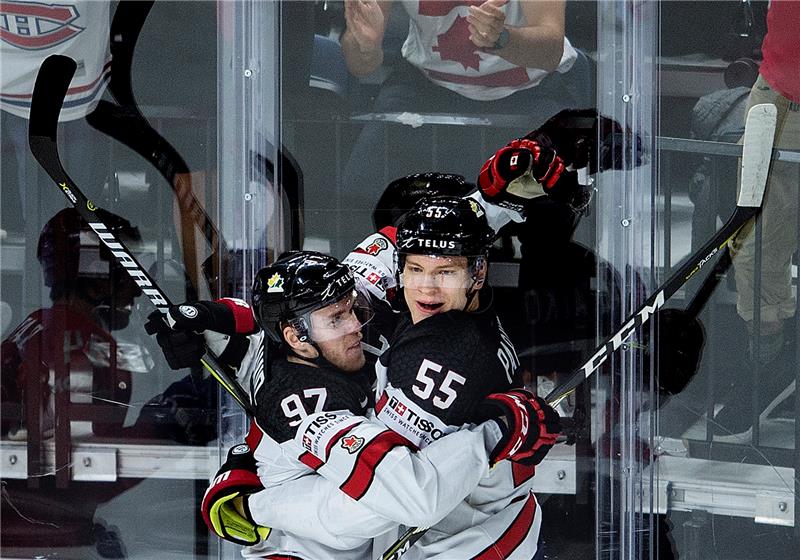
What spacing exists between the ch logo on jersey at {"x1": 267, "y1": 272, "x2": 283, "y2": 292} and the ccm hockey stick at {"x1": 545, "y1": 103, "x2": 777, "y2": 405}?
478 mm

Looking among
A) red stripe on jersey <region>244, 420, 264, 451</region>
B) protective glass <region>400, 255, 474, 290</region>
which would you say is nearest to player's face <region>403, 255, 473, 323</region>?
protective glass <region>400, 255, 474, 290</region>

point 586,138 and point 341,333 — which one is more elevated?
point 586,138

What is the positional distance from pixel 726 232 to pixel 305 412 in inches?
30.0

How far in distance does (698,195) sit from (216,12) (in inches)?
34.9

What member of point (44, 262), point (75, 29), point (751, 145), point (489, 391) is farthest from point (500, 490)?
Result: point (75, 29)

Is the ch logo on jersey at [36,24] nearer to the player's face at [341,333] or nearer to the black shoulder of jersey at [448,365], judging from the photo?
the player's face at [341,333]

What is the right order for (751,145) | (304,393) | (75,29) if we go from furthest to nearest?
(75,29) < (751,145) < (304,393)

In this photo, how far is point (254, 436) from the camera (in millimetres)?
1618

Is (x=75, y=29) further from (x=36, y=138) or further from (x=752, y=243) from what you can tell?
(x=752, y=243)

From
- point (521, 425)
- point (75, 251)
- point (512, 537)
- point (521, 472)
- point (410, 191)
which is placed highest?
point (410, 191)

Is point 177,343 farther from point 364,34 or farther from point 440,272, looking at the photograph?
point 364,34

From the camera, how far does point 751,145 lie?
1598 mm

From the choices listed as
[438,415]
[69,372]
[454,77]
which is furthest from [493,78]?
[69,372]

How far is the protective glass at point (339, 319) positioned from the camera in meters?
1.50
